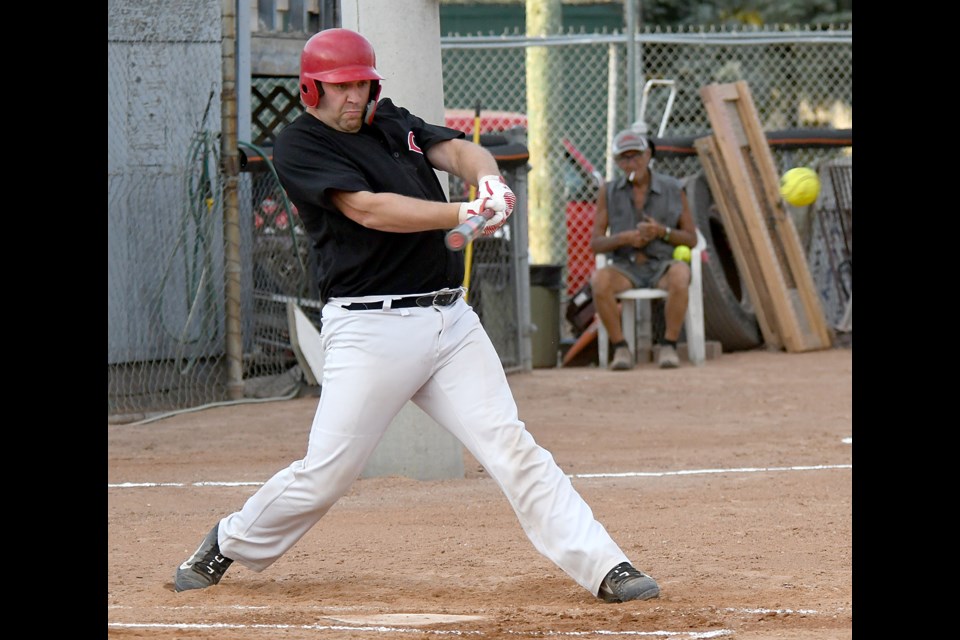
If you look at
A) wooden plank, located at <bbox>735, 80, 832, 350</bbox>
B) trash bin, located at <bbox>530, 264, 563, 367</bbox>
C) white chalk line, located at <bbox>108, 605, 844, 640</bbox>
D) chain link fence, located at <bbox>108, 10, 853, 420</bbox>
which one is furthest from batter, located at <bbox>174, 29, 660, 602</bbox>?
wooden plank, located at <bbox>735, 80, 832, 350</bbox>

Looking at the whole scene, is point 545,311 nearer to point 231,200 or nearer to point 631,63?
point 631,63

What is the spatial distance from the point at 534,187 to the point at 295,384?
5703 mm

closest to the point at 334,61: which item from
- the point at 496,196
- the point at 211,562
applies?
the point at 496,196

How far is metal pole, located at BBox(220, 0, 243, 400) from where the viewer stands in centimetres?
1109

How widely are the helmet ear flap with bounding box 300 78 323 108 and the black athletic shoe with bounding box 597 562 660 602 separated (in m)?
1.91

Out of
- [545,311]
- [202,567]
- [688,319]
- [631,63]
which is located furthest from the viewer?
[631,63]

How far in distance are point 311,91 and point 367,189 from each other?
16.9 inches

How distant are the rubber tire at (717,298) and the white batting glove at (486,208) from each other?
9352 mm

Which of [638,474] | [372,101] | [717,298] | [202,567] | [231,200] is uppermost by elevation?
[372,101]

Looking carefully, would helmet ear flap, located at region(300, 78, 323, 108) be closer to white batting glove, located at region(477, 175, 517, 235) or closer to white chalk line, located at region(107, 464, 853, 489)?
white batting glove, located at region(477, 175, 517, 235)

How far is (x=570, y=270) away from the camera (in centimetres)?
1644

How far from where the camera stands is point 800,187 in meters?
14.3
